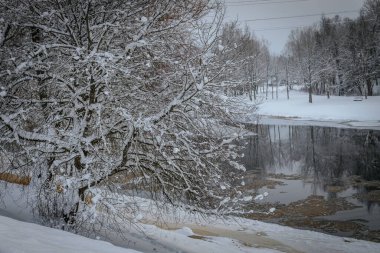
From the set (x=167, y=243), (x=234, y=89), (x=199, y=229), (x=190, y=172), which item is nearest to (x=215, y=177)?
(x=190, y=172)

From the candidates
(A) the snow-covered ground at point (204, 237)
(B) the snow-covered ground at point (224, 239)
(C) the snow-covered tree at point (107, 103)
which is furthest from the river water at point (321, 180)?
(C) the snow-covered tree at point (107, 103)

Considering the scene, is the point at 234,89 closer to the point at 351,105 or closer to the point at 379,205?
the point at 379,205

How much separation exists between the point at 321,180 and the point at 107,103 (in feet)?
51.4

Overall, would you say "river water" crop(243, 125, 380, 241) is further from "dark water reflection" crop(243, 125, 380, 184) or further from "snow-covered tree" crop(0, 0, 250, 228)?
"snow-covered tree" crop(0, 0, 250, 228)

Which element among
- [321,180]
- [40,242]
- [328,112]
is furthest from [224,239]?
[328,112]

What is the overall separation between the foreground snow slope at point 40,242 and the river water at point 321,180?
506 cm

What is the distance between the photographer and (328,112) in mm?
50500

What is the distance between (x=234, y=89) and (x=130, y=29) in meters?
2.91

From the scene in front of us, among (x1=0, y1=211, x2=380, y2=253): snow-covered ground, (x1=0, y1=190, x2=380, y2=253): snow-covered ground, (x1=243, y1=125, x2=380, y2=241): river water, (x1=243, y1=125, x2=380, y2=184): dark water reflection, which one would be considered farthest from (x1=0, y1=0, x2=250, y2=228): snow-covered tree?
(x1=243, y1=125, x2=380, y2=184): dark water reflection

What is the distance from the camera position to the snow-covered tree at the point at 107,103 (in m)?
7.62

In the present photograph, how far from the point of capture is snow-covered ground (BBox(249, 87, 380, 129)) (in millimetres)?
44281

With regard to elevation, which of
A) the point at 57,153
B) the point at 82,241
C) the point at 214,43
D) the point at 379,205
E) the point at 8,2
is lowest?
the point at 379,205

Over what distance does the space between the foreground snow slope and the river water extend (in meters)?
5.06

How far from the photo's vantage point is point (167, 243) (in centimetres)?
1029
